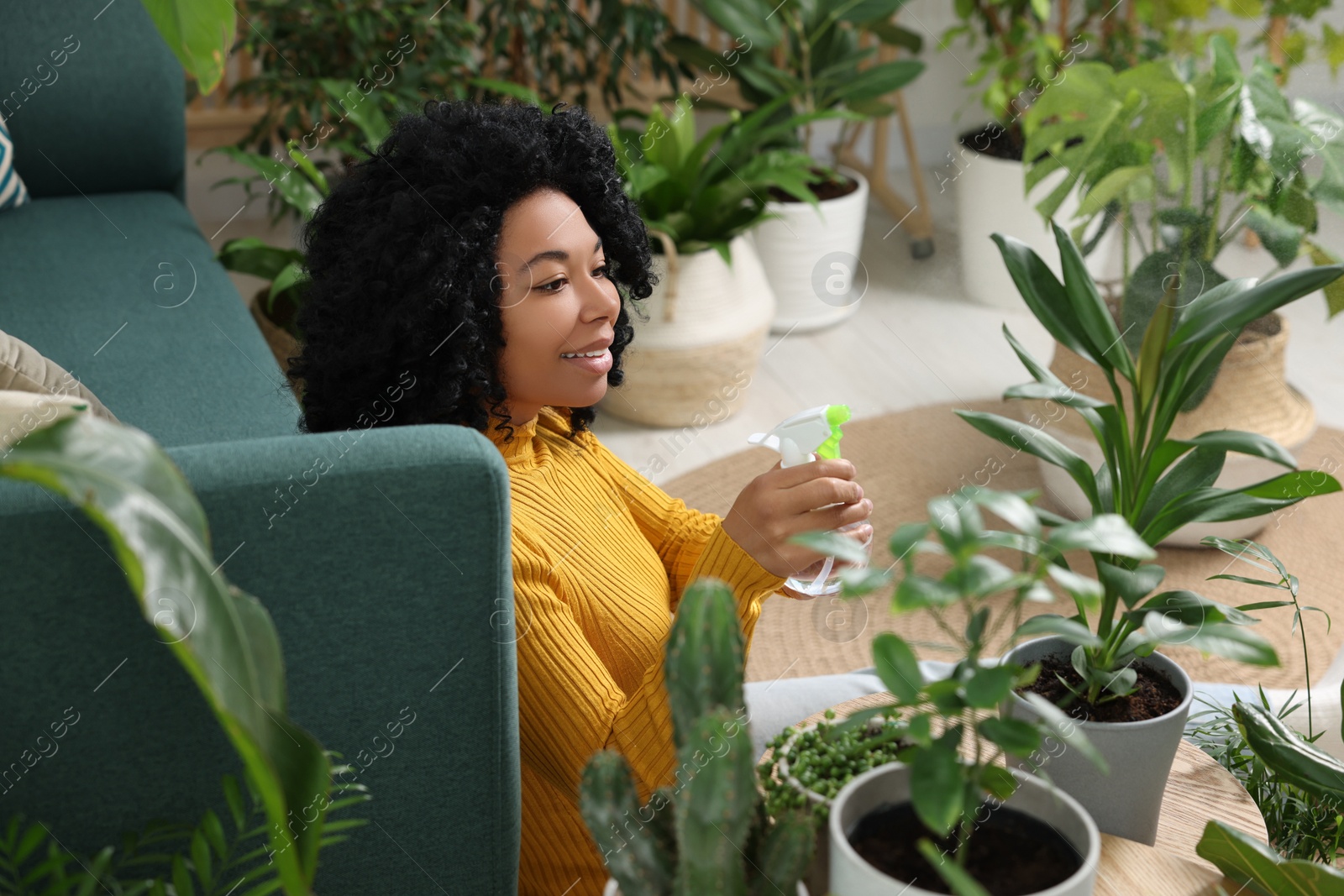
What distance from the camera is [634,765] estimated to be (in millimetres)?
992

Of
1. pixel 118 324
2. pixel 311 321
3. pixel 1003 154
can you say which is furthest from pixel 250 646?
pixel 1003 154

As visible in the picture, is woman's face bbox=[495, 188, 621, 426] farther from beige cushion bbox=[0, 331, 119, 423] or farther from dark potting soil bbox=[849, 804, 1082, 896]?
dark potting soil bbox=[849, 804, 1082, 896]

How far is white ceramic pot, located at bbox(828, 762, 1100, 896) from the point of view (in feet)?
2.05

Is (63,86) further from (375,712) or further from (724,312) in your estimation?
(375,712)

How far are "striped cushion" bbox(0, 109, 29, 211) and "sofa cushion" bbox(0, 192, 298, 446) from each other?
2 cm

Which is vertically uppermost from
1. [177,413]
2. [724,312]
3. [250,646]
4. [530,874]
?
[250,646]

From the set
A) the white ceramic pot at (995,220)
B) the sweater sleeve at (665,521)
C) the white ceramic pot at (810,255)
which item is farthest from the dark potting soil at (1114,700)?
the white ceramic pot at (995,220)

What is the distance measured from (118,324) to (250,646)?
1.54 meters

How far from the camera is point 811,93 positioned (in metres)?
3.25

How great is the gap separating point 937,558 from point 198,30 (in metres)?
1.62

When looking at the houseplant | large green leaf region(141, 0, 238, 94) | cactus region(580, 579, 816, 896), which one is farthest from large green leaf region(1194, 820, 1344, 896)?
large green leaf region(141, 0, 238, 94)

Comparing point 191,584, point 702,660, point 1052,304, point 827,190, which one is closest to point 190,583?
point 191,584

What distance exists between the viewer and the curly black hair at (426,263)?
1086mm

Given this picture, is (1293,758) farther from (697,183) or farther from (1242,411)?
(697,183)
